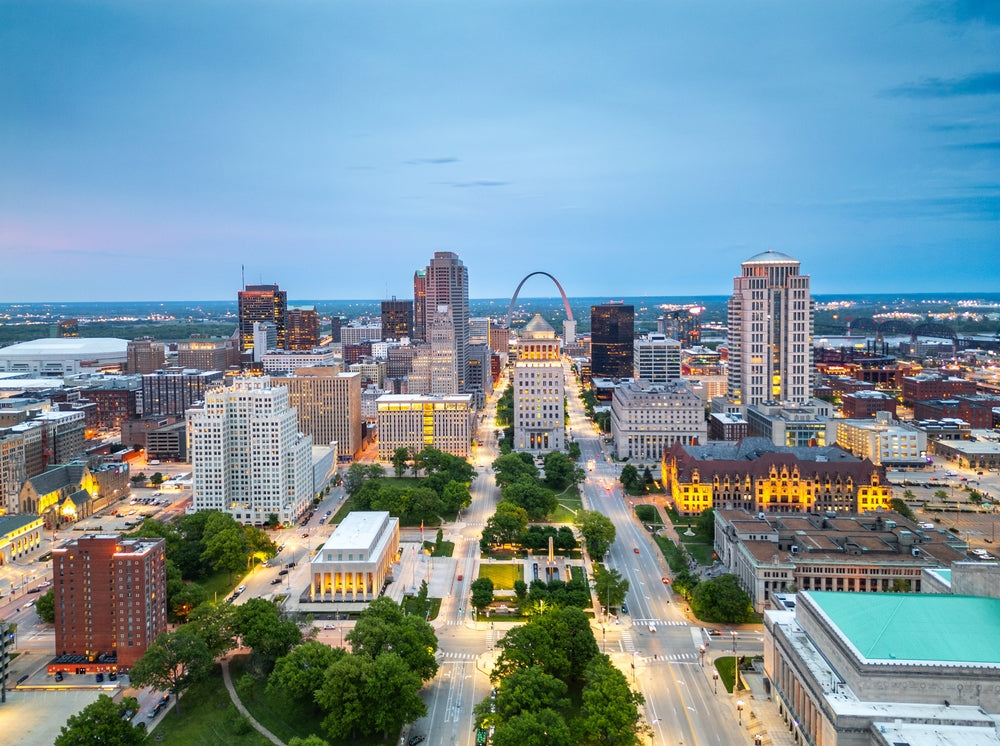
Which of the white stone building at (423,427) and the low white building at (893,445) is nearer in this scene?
the low white building at (893,445)

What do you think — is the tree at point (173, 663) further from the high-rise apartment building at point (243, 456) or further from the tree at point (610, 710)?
the high-rise apartment building at point (243, 456)

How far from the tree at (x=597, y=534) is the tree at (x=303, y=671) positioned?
49015 mm

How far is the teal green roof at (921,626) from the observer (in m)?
64.4

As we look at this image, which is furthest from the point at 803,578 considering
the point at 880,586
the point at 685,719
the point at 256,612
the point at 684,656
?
the point at 256,612

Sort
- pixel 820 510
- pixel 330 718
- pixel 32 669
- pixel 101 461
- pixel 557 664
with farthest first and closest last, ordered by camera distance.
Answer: pixel 101 461, pixel 820 510, pixel 32 669, pixel 557 664, pixel 330 718

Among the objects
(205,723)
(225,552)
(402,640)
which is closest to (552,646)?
(402,640)

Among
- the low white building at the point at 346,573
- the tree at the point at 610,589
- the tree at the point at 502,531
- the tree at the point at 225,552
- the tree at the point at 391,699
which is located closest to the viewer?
the tree at the point at 391,699

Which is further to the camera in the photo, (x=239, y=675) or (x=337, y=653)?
(x=239, y=675)

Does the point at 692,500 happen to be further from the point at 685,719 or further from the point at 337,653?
the point at 337,653

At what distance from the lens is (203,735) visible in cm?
7375

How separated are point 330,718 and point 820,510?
104180mm

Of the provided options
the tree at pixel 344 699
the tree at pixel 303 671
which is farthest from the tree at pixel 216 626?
the tree at pixel 344 699

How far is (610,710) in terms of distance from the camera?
67812mm

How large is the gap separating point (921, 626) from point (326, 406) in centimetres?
15460
